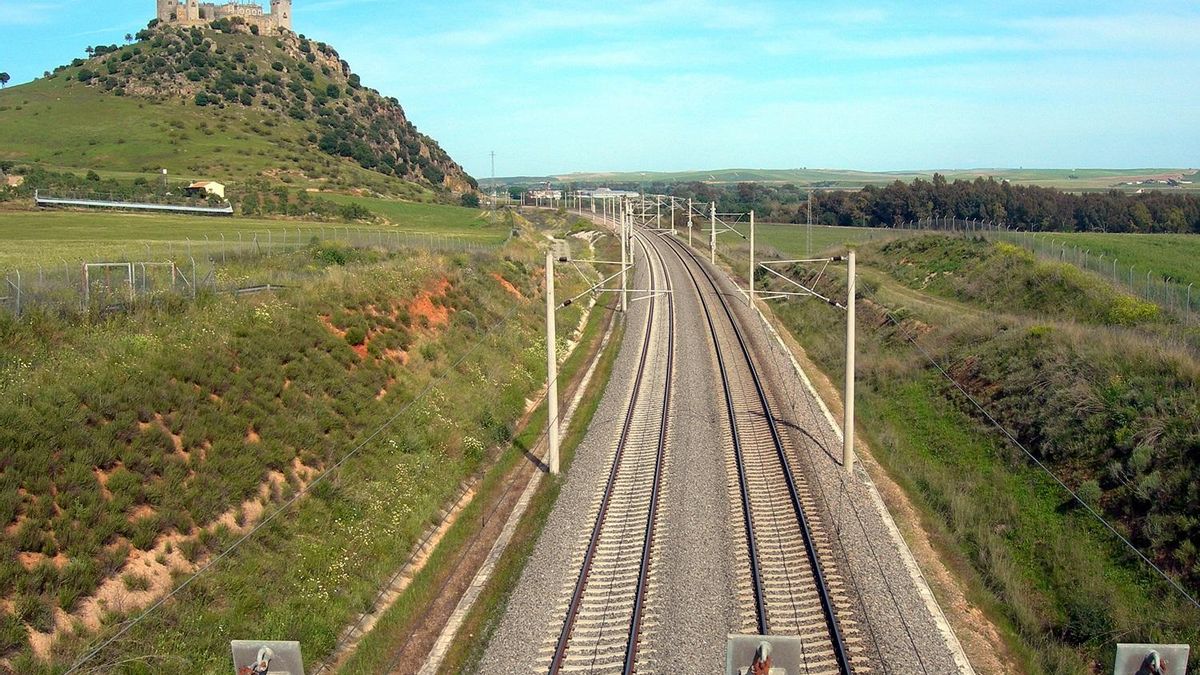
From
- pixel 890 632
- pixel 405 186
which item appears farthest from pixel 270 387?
pixel 405 186

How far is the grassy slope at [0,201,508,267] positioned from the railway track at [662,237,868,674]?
22.0 metres

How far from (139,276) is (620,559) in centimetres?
1814

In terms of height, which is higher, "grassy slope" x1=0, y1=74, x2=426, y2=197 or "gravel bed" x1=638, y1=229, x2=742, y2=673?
"grassy slope" x1=0, y1=74, x2=426, y2=197

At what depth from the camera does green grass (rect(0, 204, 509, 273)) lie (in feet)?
118

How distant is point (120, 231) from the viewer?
50.5 meters

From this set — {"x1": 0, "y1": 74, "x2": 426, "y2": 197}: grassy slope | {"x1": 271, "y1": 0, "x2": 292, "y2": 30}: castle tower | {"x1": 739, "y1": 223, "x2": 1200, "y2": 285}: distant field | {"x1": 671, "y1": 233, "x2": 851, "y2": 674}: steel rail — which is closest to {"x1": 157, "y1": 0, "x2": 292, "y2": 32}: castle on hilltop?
{"x1": 271, "y1": 0, "x2": 292, "y2": 30}: castle tower

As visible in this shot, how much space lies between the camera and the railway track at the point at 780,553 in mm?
14470

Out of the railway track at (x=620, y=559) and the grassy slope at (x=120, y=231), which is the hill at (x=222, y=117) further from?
the railway track at (x=620, y=559)

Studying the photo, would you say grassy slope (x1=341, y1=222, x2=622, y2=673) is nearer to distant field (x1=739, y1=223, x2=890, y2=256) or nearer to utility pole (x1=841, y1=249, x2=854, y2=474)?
utility pole (x1=841, y1=249, x2=854, y2=474)

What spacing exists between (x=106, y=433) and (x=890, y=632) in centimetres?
1342

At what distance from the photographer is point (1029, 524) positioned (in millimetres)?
19922

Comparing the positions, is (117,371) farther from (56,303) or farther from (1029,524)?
(1029,524)

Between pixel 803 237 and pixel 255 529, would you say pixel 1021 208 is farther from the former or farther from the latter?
pixel 255 529

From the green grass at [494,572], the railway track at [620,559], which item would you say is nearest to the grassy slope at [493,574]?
the green grass at [494,572]
